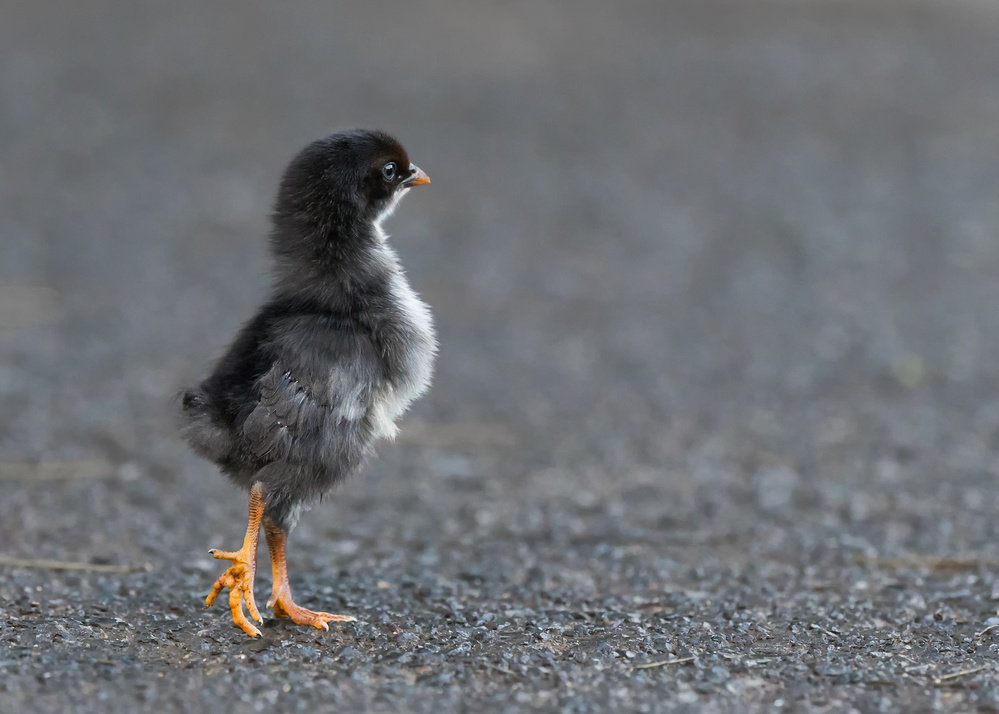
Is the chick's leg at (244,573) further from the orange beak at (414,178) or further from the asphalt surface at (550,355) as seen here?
the orange beak at (414,178)

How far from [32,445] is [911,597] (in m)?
5.11

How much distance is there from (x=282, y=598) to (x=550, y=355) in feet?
15.7

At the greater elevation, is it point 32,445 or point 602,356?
point 602,356

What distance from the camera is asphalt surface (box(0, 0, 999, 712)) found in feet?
14.5

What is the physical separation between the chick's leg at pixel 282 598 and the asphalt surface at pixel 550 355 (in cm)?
8

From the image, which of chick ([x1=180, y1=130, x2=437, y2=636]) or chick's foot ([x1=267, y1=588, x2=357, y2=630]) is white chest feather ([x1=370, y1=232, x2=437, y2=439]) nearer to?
chick ([x1=180, y1=130, x2=437, y2=636])

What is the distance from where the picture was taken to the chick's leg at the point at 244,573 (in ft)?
14.5

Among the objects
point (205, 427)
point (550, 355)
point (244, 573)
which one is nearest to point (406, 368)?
point (205, 427)

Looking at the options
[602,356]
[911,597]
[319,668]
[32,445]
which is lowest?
[319,668]

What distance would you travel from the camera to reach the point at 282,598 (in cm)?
464

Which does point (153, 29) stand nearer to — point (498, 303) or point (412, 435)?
point (498, 303)

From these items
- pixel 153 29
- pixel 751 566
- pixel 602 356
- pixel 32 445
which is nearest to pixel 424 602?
pixel 751 566

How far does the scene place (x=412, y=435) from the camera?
→ 7.74 meters

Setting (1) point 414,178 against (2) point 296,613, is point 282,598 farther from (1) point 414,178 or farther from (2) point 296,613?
(1) point 414,178
